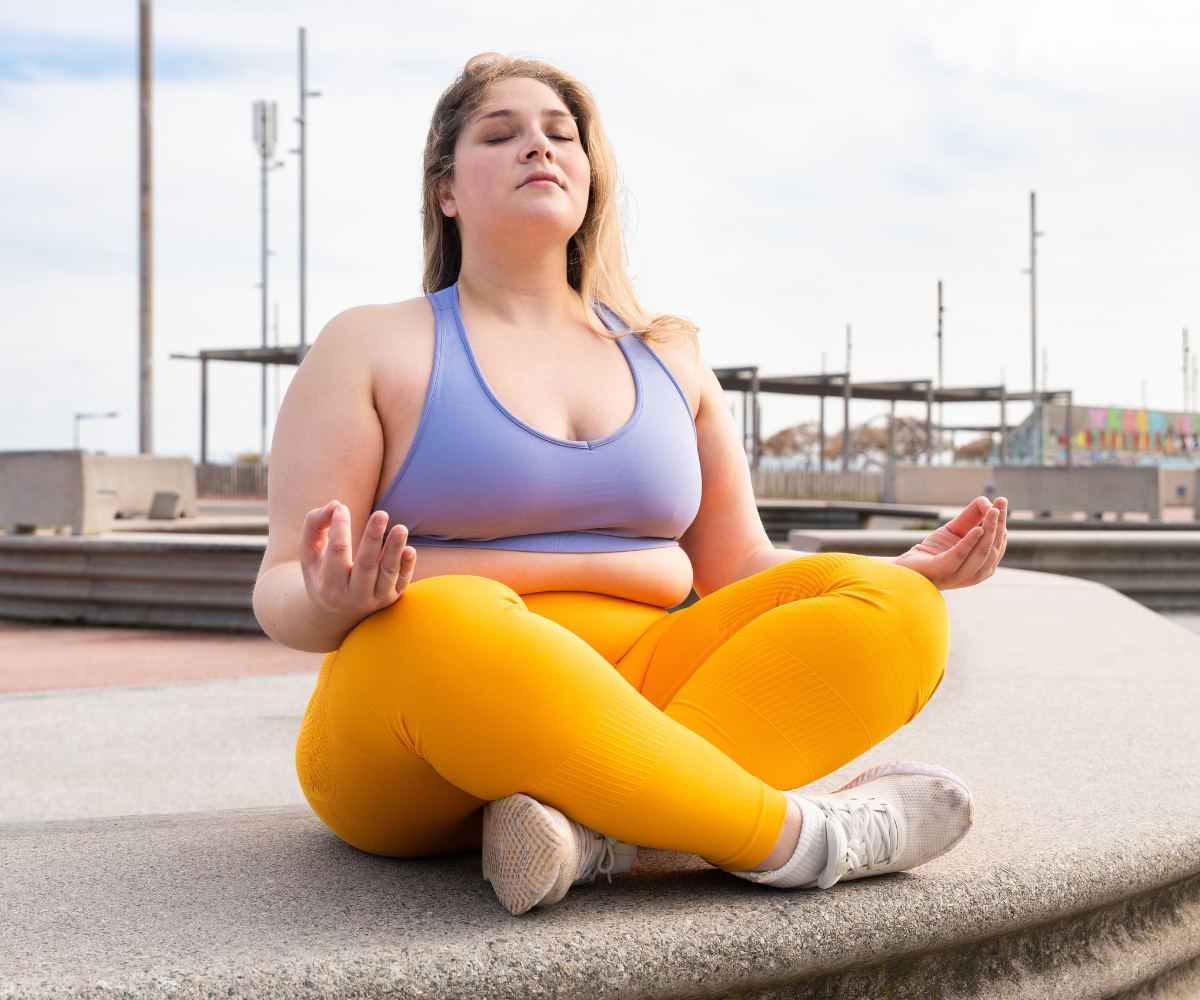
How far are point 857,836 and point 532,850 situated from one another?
50 centimetres

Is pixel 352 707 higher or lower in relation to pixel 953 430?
lower

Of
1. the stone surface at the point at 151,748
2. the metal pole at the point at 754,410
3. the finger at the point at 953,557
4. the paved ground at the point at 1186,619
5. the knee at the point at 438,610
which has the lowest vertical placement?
the stone surface at the point at 151,748

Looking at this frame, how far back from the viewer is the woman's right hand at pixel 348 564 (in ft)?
4.54

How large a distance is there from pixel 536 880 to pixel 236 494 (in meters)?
29.9

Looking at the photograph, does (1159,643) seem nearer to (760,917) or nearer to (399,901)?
(760,917)

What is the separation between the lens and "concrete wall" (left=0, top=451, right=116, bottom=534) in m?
8.09

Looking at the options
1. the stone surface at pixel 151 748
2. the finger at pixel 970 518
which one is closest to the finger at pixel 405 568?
the finger at pixel 970 518

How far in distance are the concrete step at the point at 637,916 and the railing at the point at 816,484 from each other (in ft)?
96.3

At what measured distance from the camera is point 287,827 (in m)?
2.10

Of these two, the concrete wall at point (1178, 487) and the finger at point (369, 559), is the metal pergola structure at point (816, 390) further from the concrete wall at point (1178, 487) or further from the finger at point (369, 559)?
the finger at point (369, 559)

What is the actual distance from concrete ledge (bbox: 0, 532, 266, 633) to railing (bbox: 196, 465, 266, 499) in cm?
2238

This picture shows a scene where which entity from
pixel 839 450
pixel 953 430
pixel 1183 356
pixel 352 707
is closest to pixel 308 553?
pixel 352 707

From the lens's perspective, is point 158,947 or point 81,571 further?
point 81,571

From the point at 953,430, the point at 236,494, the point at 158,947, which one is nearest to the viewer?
the point at 158,947
